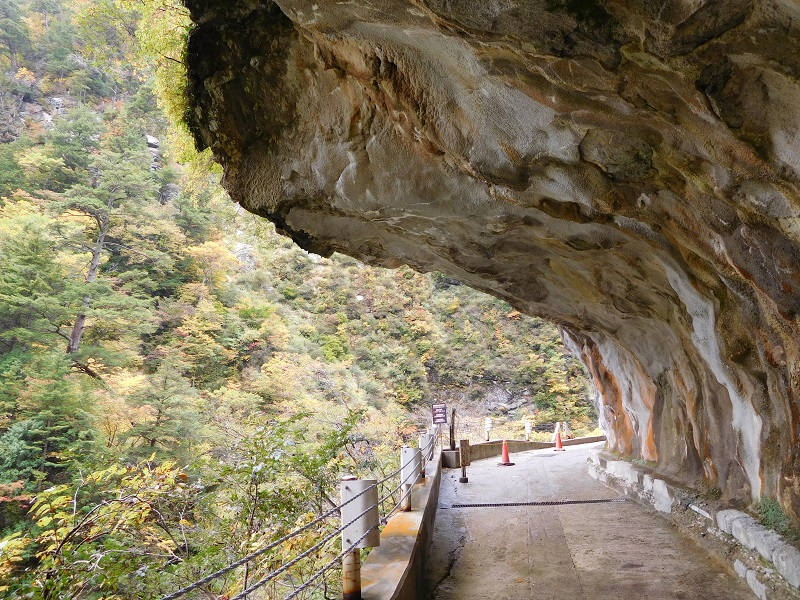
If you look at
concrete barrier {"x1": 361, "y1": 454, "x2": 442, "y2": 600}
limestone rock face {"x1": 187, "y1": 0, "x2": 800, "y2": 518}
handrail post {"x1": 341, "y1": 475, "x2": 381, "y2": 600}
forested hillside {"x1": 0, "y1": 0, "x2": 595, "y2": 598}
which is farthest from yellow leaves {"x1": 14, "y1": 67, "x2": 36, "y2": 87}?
handrail post {"x1": 341, "y1": 475, "x2": 381, "y2": 600}

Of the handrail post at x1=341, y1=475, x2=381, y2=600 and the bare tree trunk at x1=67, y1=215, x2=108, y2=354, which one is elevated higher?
the bare tree trunk at x1=67, y1=215, x2=108, y2=354

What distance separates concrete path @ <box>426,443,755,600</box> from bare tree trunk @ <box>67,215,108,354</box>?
49.2 ft

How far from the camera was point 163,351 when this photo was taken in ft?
68.8

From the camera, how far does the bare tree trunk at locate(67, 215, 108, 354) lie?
18203 mm

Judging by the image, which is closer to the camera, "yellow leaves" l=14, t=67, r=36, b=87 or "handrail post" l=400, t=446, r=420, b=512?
"handrail post" l=400, t=446, r=420, b=512

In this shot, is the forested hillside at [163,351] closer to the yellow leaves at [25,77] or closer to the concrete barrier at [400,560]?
the yellow leaves at [25,77]

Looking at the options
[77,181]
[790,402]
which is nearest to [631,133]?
[790,402]

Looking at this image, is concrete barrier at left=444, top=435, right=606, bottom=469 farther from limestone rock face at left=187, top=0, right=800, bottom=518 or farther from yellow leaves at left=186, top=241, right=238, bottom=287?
yellow leaves at left=186, top=241, right=238, bottom=287

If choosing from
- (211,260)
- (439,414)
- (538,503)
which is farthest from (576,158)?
(211,260)

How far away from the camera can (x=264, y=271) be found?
2973 cm

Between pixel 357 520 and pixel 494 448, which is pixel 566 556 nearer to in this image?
pixel 357 520

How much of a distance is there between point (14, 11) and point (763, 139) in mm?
50749

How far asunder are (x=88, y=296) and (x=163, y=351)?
3551mm

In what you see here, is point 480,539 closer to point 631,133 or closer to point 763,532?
point 763,532
